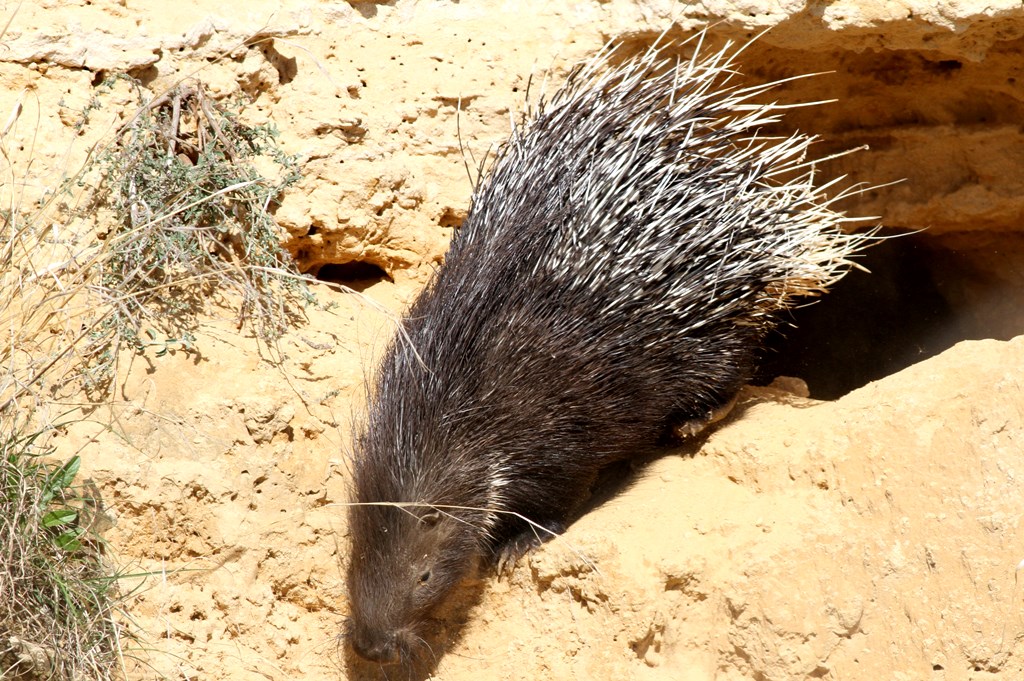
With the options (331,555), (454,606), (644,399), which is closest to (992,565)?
(644,399)

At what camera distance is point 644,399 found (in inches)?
136

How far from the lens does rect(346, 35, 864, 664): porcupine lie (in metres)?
3.04

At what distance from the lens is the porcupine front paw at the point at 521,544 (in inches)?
126

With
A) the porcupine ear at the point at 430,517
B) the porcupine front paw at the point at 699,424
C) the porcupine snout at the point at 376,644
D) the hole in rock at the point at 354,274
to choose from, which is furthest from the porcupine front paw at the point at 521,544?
the hole in rock at the point at 354,274

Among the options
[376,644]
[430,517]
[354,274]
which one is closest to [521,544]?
[430,517]

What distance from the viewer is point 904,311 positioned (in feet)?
18.1

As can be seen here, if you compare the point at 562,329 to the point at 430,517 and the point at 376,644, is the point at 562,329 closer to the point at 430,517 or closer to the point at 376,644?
the point at 430,517

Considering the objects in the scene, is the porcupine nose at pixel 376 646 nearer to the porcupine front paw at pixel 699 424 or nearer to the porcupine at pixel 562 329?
the porcupine at pixel 562 329

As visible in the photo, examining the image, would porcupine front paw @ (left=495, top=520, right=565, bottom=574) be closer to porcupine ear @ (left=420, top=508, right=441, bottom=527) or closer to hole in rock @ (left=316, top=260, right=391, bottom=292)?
porcupine ear @ (left=420, top=508, right=441, bottom=527)

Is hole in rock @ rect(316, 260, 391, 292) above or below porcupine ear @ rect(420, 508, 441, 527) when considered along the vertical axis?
above

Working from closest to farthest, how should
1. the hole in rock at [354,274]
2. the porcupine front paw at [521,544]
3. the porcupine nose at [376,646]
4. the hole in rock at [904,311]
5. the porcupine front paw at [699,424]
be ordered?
the porcupine nose at [376,646], the porcupine front paw at [521,544], the porcupine front paw at [699,424], the hole in rock at [354,274], the hole in rock at [904,311]

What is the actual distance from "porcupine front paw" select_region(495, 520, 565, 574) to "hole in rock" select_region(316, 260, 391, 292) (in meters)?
1.13

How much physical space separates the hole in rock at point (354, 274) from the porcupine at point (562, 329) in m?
0.41

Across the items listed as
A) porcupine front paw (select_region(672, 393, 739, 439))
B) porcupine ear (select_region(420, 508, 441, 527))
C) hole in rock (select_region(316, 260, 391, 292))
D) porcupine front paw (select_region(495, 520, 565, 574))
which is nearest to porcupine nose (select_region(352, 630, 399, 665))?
porcupine ear (select_region(420, 508, 441, 527))
